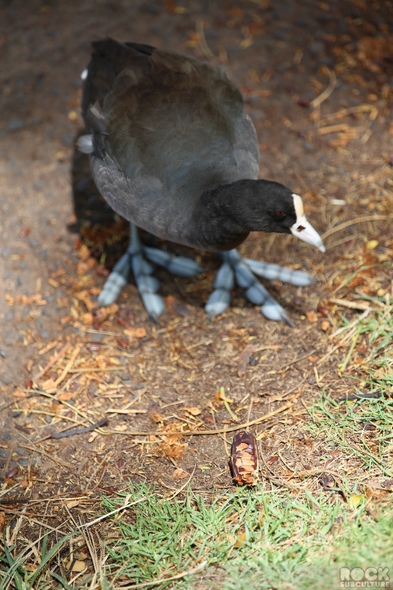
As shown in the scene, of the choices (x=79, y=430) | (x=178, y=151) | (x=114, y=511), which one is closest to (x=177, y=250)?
(x=178, y=151)

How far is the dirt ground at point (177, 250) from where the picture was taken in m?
3.29

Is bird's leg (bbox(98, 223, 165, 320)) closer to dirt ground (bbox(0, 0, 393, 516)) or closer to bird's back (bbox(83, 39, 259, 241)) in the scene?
dirt ground (bbox(0, 0, 393, 516))

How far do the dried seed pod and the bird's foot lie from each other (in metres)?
1.22

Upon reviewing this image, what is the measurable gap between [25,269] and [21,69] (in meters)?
1.96

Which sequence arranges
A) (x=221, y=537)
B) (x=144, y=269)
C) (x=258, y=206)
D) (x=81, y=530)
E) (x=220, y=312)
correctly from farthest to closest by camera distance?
(x=144, y=269)
(x=220, y=312)
(x=258, y=206)
(x=81, y=530)
(x=221, y=537)

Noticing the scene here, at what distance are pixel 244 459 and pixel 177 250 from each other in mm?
1844

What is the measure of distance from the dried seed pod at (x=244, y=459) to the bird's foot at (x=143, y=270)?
3.99 ft

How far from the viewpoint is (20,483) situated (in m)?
3.18

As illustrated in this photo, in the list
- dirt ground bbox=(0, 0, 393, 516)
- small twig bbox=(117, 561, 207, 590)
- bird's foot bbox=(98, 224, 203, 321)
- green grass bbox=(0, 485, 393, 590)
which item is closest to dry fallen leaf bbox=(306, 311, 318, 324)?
dirt ground bbox=(0, 0, 393, 516)

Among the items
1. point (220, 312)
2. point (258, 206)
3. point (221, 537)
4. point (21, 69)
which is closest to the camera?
point (221, 537)

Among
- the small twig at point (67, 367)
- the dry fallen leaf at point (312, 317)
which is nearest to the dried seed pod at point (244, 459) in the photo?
the dry fallen leaf at point (312, 317)

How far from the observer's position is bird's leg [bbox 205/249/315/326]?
3.88 meters

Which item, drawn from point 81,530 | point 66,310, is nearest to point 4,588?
point 81,530

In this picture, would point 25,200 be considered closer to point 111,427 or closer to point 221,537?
point 111,427
